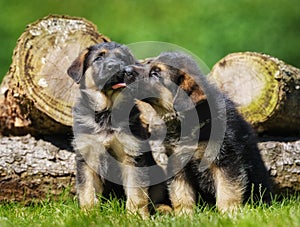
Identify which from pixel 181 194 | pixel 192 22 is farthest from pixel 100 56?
pixel 192 22

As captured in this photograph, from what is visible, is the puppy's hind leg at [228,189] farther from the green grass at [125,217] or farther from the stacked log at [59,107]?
the stacked log at [59,107]

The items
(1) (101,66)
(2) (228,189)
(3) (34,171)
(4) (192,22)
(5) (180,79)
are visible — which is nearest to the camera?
(2) (228,189)

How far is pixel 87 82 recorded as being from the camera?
4.65 metres

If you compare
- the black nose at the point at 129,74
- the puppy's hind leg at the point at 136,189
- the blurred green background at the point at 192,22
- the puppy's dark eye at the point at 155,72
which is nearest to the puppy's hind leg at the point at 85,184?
the puppy's hind leg at the point at 136,189

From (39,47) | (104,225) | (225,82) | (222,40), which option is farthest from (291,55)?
(104,225)

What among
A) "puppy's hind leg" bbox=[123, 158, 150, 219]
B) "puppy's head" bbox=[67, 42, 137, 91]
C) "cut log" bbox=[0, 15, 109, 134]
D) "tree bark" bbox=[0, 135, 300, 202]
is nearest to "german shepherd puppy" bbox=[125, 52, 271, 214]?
"puppy's head" bbox=[67, 42, 137, 91]

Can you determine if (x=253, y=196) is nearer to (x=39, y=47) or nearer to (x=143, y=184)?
(x=143, y=184)

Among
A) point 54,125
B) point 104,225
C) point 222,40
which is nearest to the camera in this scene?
point 104,225

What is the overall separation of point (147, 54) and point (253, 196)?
4.58 feet

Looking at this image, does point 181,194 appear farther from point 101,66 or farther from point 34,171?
point 34,171

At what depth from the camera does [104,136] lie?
4.51 meters

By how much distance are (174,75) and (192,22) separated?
18.8 feet

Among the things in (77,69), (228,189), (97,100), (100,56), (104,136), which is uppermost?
(100,56)

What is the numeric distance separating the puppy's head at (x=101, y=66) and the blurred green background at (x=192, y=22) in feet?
15.8
